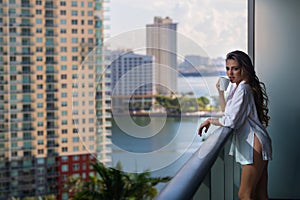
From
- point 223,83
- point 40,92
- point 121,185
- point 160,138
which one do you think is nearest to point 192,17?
point 40,92

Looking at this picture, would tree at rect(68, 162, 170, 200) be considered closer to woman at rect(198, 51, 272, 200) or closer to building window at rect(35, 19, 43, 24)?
woman at rect(198, 51, 272, 200)

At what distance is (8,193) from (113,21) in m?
5.24

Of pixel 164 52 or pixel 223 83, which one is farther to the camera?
pixel 164 52

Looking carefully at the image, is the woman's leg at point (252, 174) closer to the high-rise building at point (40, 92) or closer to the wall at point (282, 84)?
the wall at point (282, 84)

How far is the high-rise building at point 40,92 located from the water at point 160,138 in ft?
32.5

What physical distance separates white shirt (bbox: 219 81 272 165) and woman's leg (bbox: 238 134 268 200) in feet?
0.05

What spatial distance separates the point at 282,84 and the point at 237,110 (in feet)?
4.52

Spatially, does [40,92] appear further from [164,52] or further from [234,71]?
[234,71]

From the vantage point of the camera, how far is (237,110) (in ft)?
5.70

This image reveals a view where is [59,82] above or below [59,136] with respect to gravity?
above

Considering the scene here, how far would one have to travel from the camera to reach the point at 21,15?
1346cm

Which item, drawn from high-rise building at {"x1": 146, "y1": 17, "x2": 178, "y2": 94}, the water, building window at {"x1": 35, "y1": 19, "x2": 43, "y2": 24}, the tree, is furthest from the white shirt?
building window at {"x1": 35, "y1": 19, "x2": 43, "y2": 24}

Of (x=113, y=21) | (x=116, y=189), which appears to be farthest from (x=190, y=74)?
(x=113, y=21)

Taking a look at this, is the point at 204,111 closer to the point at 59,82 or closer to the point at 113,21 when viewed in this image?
the point at 113,21
